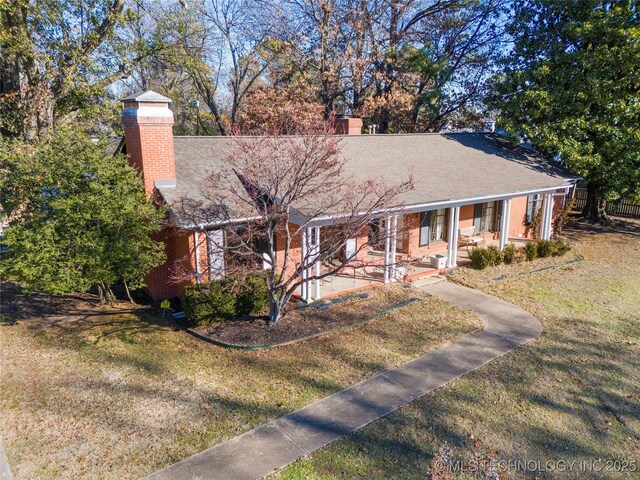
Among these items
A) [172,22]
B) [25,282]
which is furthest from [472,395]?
[172,22]

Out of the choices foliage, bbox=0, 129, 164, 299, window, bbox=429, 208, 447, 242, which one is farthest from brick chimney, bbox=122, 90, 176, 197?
window, bbox=429, 208, 447, 242

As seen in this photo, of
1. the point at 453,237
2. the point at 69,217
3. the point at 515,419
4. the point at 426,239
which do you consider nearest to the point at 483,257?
the point at 453,237

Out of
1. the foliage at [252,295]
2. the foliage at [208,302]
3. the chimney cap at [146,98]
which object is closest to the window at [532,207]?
the foliage at [252,295]

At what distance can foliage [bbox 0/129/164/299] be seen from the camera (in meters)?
9.44

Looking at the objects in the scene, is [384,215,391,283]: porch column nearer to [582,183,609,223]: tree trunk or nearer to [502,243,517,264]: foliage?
[502,243,517,264]: foliage

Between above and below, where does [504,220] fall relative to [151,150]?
below

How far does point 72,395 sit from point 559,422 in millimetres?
8261

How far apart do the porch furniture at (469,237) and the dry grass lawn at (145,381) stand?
6.22 meters

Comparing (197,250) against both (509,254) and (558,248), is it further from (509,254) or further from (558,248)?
(558,248)

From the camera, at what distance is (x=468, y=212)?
56.3 feet

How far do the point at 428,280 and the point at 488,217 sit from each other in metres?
6.15

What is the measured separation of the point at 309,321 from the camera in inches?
413

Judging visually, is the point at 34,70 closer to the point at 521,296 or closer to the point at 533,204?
the point at 521,296

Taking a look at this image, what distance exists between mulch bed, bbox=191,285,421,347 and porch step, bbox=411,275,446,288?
86cm
